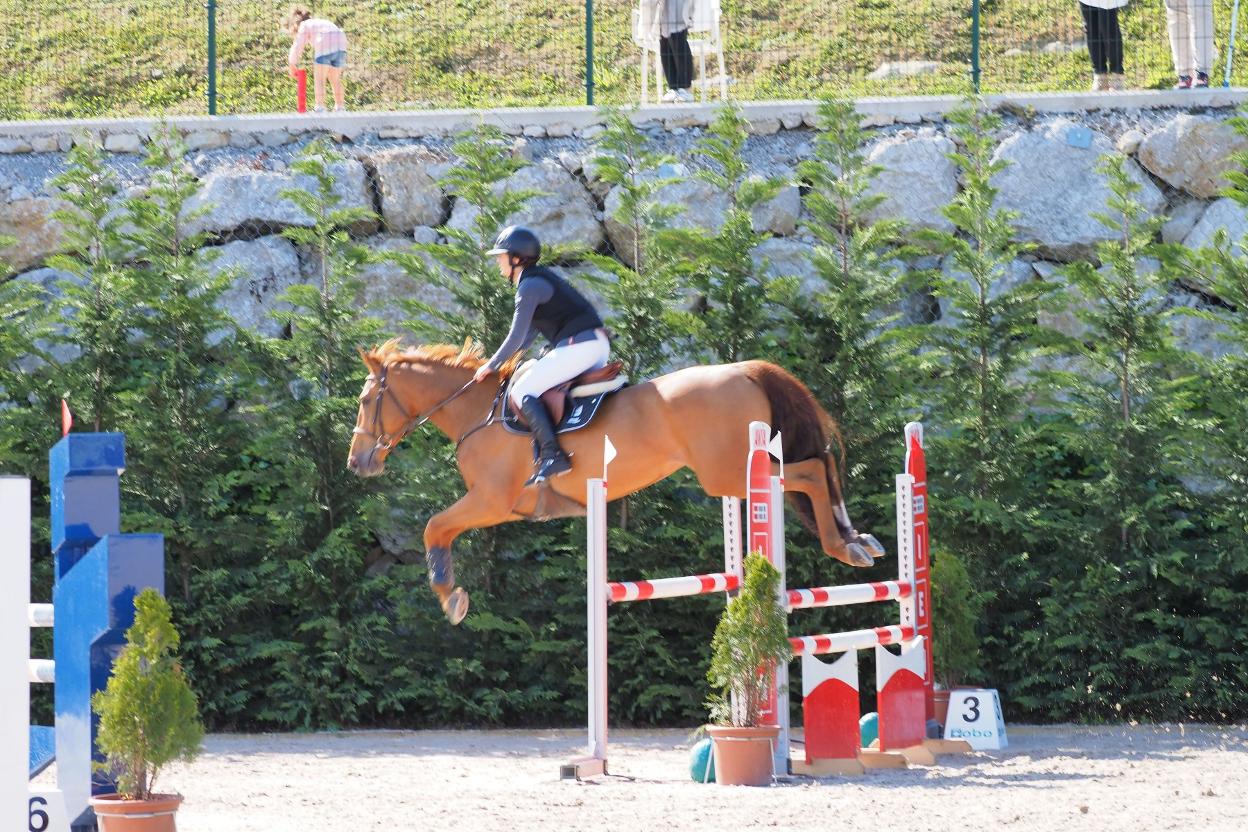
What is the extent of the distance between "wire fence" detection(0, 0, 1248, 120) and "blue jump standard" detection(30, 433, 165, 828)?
9.49 meters

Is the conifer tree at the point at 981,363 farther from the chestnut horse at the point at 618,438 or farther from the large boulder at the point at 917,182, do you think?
the chestnut horse at the point at 618,438

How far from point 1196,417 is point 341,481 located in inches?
216

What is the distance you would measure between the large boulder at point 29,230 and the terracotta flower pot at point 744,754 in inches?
294

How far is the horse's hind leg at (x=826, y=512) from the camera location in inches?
312

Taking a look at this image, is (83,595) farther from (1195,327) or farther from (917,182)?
(1195,327)

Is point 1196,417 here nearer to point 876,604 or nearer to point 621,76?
point 876,604

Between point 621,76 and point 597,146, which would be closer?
point 597,146

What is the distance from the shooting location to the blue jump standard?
15.2ft

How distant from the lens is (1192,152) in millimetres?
11367

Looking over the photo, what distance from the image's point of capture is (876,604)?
1009cm

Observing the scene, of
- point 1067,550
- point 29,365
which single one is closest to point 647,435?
point 1067,550

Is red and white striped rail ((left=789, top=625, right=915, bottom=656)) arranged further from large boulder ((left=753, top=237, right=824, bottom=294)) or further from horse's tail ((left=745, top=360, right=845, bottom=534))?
large boulder ((left=753, top=237, right=824, bottom=294))

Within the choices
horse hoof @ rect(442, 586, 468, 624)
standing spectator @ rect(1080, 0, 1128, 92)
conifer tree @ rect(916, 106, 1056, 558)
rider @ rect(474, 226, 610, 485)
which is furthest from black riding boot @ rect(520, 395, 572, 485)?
standing spectator @ rect(1080, 0, 1128, 92)

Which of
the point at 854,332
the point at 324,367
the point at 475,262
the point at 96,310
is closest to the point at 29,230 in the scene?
the point at 96,310
